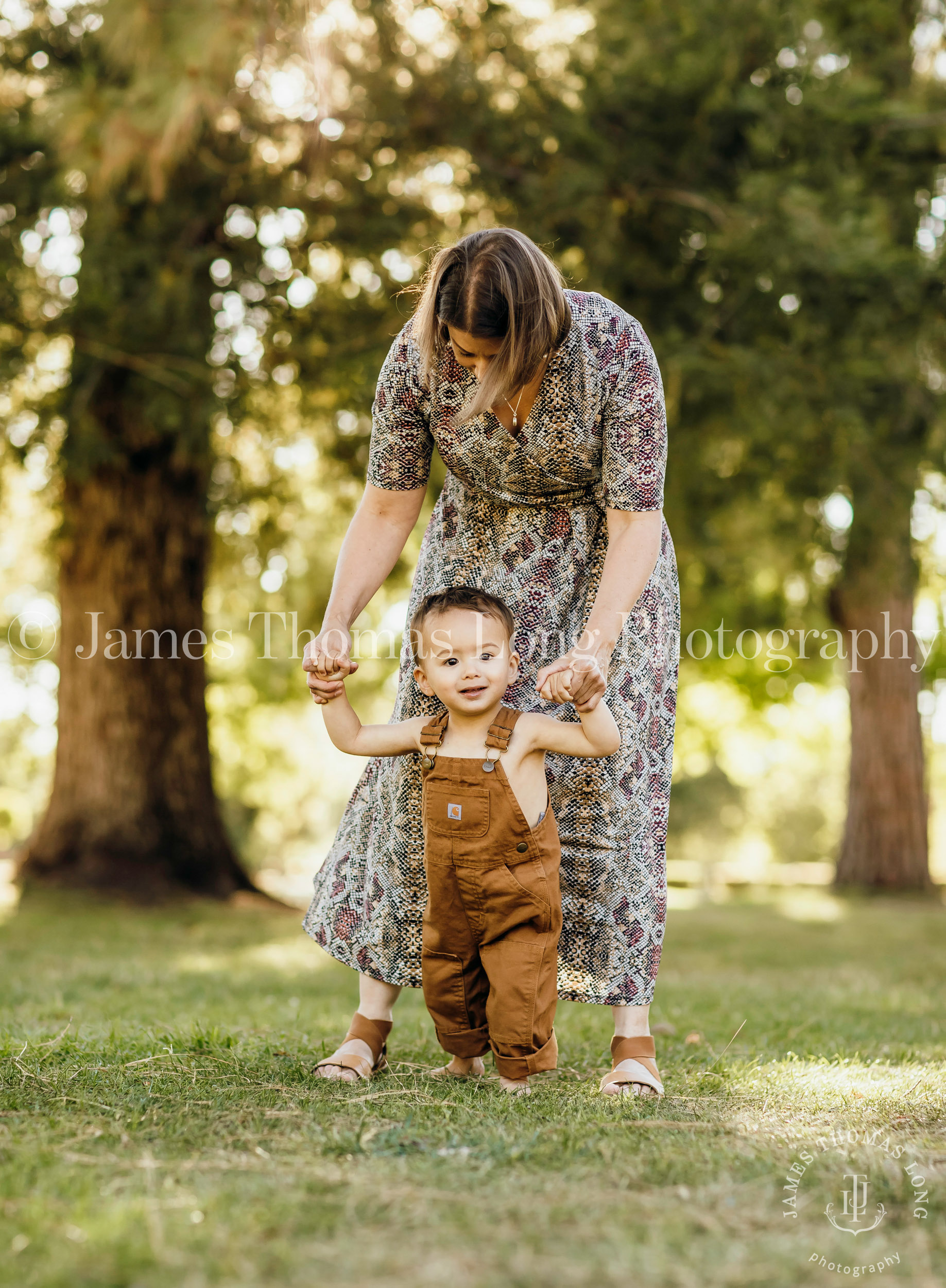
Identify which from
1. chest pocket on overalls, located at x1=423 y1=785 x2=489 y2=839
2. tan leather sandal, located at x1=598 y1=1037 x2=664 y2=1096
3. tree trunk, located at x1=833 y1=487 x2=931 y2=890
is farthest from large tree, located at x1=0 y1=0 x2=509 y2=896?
tree trunk, located at x1=833 y1=487 x2=931 y2=890

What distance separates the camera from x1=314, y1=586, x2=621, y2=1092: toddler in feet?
8.33

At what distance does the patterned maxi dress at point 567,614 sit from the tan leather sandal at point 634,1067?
0.32ft

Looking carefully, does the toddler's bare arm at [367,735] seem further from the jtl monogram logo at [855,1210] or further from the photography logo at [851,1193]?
the jtl monogram logo at [855,1210]

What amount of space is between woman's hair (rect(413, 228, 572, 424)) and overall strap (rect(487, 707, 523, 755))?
26.9 inches

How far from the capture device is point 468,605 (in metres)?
2.67

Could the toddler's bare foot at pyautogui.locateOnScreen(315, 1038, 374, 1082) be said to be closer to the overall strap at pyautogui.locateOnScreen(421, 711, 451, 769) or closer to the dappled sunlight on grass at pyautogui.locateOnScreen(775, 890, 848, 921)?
the overall strap at pyautogui.locateOnScreen(421, 711, 451, 769)

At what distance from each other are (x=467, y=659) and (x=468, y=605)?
128mm

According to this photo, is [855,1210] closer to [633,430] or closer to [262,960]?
[633,430]

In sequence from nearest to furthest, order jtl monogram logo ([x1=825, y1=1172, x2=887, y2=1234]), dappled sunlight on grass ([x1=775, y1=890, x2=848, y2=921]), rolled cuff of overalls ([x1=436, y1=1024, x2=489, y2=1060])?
1. jtl monogram logo ([x1=825, y1=1172, x2=887, y2=1234])
2. rolled cuff of overalls ([x1=436, y1=1024, x2=489, y2=1060])
3. dappled sunlight on grass ([x1=775, y1=890, x2=848, y2=921])

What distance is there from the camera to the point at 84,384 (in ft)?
24.7

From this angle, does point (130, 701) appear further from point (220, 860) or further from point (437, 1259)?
point (437, 1259)

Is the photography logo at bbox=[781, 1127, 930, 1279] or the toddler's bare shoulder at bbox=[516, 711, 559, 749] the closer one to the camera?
A: the photography logo at bbox=[781, 1127, 930, 1279]

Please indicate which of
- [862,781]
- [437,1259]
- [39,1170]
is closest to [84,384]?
[39,1170]

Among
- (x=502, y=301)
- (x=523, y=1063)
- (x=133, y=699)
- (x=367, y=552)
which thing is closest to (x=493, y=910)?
(x=523, y=1063)
